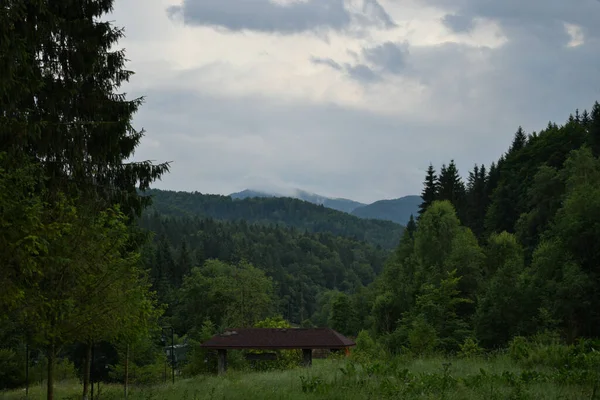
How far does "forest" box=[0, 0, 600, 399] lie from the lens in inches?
471

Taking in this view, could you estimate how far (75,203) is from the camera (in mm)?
16359

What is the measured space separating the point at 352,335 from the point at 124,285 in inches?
2910

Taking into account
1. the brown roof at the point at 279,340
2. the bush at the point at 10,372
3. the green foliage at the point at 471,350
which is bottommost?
the bush at the point at 10,372

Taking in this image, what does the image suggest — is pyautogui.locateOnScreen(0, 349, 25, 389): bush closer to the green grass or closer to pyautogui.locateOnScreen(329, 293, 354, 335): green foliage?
the green grass

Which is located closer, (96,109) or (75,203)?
(75,203)

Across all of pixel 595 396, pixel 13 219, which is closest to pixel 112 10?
pixel 13 219

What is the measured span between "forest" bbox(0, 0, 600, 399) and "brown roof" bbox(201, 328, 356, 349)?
1.53 m

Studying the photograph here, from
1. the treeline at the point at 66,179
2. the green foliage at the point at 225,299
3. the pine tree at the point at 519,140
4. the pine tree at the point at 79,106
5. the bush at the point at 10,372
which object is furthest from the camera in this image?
the pine tree at the point at 519,140

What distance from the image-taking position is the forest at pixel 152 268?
12.0 meters

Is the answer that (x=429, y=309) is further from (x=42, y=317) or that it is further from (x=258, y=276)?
(x=42, y=317)

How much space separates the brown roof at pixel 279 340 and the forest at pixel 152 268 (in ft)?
5.03

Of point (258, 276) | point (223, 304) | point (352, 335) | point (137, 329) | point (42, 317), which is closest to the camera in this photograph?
point (42, 317)

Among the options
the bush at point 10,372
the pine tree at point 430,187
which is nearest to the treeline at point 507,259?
the pine tree at point 430,187

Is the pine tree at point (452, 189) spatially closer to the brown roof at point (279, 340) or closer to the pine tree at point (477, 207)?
the pine tree at point (477, 207)
